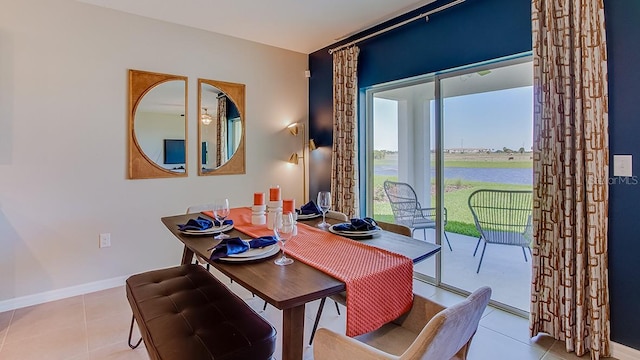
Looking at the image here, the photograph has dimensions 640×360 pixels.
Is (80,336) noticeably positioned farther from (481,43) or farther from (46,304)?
(481,43)

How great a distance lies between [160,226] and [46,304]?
103cm

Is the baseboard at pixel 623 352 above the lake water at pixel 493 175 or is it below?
below

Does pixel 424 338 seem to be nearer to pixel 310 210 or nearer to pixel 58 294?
pixel 310 210

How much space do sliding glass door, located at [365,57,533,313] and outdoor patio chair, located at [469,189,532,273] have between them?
5 centimetres

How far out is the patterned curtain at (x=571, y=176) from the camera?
6.42ft

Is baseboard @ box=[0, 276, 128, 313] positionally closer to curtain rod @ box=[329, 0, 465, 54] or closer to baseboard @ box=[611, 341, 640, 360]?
curtain rod @ box=[329, 0, 465, 54]

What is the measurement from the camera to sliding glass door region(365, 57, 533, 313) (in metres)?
2.64

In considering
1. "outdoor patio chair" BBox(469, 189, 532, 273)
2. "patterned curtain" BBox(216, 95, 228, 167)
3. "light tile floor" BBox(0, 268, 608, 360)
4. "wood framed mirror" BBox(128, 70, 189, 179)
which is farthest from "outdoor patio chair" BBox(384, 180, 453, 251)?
"wood framed mirror" BBox(128, 70, 189, 179)

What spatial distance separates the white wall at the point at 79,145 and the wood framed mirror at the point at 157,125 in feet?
0.24

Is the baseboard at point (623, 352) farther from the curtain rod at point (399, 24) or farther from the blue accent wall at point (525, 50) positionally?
the curtain rod at point (399, 24)

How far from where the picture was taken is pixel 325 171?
412 cm

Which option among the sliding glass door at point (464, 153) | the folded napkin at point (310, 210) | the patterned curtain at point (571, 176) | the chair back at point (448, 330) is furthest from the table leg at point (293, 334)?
the sliding glass door at point (464, 153)

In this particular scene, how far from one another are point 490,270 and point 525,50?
5.97 ft

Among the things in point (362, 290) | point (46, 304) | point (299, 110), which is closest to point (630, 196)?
point (362, 290)
